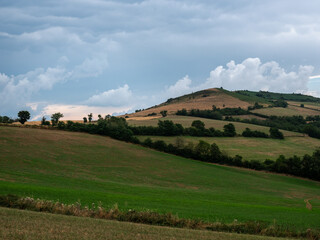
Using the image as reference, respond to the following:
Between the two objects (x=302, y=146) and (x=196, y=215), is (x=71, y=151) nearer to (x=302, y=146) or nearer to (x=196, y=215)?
(x=196, y=215)

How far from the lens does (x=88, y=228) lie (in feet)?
40.9

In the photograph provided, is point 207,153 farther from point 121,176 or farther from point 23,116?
point 23,116

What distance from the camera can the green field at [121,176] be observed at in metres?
30.1

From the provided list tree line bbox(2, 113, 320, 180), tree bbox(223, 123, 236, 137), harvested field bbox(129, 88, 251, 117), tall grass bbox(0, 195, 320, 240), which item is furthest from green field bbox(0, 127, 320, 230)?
harvested field bbox(129, 88, 251, 117)

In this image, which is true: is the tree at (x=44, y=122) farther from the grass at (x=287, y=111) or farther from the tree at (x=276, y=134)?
the grass at (x=287, y=111)

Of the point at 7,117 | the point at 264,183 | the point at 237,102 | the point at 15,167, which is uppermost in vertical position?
the point at 237,102

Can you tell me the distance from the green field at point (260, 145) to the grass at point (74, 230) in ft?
219

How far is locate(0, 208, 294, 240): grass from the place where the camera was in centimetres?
1104

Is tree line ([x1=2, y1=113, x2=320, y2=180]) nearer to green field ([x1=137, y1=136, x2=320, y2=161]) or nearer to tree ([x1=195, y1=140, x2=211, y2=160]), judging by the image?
tree ([x1=195, y1=140, x2=211, y2=160])

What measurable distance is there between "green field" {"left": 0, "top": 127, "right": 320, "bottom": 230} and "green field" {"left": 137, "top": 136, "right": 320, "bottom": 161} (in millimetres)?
15340

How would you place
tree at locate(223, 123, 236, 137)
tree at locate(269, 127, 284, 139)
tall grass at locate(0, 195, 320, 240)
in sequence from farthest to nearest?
tree at locate(269, 127, 284, 139), tree at locate(223, 123, 236, 137), tall grass at locate(0, 195, 320, 240)

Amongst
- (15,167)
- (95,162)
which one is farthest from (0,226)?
(95,162)

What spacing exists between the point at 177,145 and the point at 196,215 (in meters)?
58.8

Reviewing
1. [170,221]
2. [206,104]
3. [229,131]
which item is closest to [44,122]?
[229,131]
